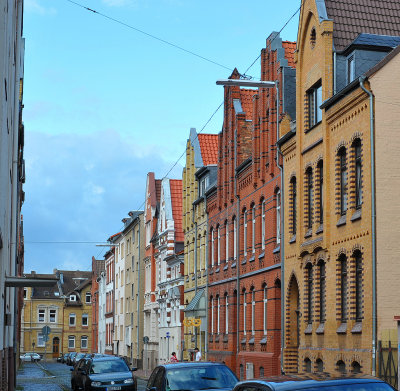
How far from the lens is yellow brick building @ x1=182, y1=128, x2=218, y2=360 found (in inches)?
1847

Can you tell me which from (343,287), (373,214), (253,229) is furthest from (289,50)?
(373,214)

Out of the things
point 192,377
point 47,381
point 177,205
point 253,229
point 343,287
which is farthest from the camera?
point 177,205

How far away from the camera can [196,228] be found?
162 ft

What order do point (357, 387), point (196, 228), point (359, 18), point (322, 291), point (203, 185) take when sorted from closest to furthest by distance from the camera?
point (357, 387), point (322, 291), point (359, 18), point (203, 185), point (196, 228)

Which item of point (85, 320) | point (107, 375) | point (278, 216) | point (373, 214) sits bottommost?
point (85, 320)

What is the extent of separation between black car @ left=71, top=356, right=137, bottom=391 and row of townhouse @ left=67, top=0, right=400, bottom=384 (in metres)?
5.92

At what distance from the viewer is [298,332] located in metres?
30.4

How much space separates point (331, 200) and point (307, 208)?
2.64 meters

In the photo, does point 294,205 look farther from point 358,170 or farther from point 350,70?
point 358,170

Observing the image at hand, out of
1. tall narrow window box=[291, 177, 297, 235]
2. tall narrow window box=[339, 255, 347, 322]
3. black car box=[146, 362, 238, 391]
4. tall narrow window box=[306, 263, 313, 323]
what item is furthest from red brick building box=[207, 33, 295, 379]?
black car box=[146, 362, 238, 391]

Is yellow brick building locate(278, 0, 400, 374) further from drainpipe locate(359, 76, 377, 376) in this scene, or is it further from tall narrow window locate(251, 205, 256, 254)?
tall narrow window locate(251, 205, 256, 254)

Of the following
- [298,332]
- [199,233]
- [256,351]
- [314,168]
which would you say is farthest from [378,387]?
[199,233]

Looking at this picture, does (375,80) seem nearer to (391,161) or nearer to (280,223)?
(391,161)

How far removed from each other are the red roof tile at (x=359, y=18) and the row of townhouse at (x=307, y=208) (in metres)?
0.04
